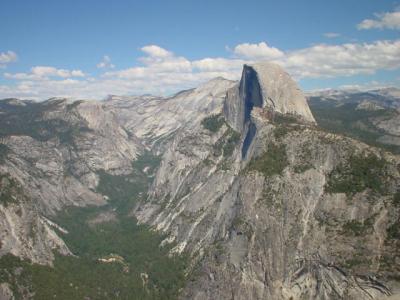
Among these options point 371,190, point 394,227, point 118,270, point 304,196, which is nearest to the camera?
point 394,227

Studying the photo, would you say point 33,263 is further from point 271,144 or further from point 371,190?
point 371,190

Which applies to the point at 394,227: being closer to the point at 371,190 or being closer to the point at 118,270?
the point at 371,190

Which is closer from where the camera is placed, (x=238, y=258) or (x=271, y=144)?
(x=238, y=258)

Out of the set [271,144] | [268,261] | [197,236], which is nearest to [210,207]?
[197,236]

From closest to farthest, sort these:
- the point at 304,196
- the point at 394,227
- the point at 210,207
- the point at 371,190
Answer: the point at 394,227
the point at 371,190
the point at 304,196
the point at 210,207

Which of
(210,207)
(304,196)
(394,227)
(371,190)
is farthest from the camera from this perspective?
(210,207)

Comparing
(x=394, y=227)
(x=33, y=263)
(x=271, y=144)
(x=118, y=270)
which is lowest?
(x=118, y=270)

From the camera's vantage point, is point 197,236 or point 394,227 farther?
point 197,236

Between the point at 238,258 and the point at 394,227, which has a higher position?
the point at 394,227

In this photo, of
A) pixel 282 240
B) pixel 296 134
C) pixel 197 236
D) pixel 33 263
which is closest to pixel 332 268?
pixel 282 240
